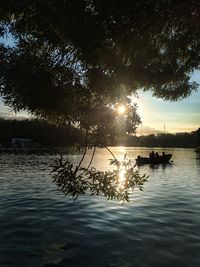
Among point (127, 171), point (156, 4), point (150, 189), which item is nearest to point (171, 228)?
point (127, 171)

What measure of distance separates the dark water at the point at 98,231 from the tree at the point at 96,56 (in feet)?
11.1

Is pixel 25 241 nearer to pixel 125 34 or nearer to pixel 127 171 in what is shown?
pixel 127 171

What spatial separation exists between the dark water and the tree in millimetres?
3369

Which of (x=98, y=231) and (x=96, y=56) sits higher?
(x=96, y=56)

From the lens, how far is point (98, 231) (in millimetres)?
16594

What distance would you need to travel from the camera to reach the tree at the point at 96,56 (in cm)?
819

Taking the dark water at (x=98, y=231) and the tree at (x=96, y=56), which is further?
the dark water at (x=98, y=231)

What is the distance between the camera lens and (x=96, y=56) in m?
8.41

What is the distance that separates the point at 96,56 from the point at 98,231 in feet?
33.2

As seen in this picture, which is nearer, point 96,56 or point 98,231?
point 96,56

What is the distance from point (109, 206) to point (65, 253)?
10330mm

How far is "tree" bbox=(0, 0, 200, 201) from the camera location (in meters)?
8.19

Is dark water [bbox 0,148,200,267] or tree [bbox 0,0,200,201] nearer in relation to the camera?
tree [bbox 0,0,200,201]

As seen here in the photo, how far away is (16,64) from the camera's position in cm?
845
